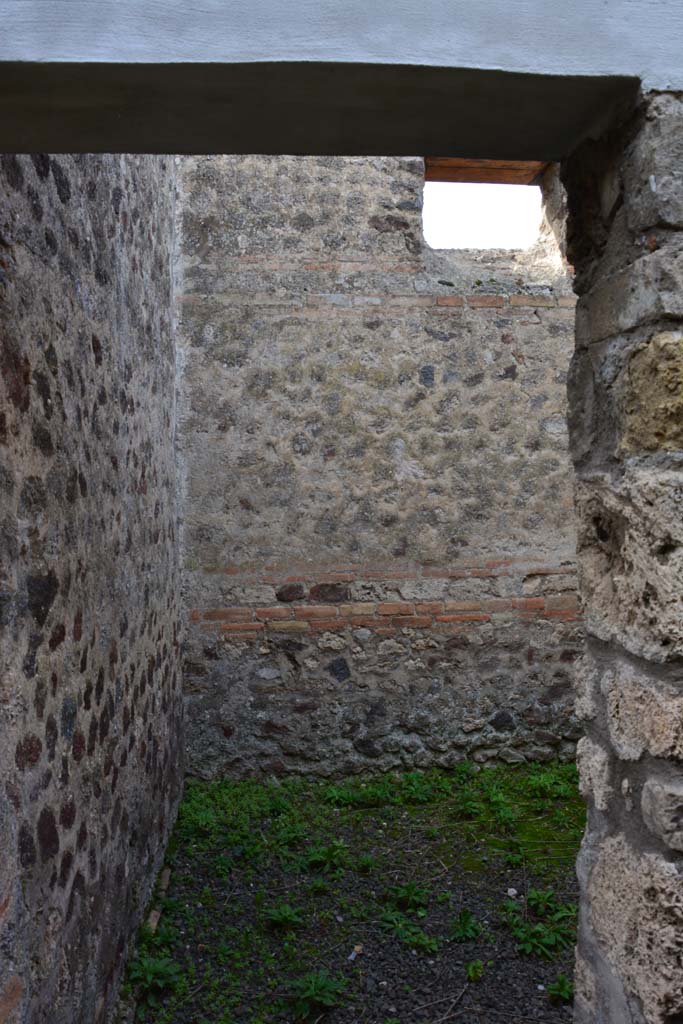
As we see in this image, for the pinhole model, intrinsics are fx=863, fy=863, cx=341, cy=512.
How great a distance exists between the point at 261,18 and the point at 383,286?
12.9ft

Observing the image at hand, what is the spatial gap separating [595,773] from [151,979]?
2183 mm

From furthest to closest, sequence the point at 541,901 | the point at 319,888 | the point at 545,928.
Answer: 1. the point at 319,888
2. the point at 541,901
3. the point at 545,928

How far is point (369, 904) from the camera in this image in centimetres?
380

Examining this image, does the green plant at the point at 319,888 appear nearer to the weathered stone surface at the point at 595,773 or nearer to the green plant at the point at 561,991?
the green plant at the point at 561,991

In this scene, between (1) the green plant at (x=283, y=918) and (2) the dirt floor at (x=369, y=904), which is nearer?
(2) the dirt floor at (x=369, y=904)

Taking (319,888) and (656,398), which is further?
(319,888)

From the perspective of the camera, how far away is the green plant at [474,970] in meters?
3.26

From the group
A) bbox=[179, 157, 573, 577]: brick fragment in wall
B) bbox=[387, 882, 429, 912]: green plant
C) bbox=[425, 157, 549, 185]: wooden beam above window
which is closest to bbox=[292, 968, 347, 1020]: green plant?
bbox=[387, 882, 429, 912]: green plant

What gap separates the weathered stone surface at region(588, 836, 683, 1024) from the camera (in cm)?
142

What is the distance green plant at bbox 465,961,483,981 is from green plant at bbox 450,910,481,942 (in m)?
0.16

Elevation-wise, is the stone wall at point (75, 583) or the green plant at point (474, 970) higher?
the stone wall at point (75, 583)

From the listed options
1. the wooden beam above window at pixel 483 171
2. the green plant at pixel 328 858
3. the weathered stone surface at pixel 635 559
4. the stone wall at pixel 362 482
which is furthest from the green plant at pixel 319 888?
the wooden beam above window at pixel 483 171

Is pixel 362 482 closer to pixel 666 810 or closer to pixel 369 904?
pixel 369 904

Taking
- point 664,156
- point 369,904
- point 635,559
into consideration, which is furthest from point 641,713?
point 369,904
